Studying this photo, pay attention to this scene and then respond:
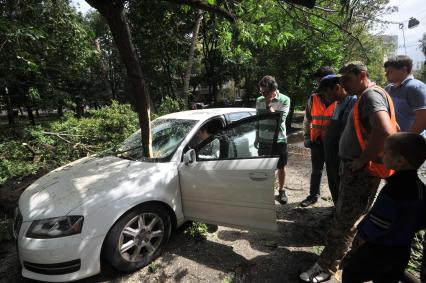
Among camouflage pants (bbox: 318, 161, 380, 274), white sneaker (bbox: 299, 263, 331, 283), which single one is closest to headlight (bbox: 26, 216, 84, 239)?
white sneaker (bbox: 299, 263, 331, 283)

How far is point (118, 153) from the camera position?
12.3 feet

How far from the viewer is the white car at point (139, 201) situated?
2.54 m

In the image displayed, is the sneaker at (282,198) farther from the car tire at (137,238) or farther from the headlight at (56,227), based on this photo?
the headlight at (56,227)

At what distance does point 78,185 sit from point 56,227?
0.51 meters

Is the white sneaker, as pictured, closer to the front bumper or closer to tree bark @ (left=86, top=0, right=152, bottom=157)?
the front bumper

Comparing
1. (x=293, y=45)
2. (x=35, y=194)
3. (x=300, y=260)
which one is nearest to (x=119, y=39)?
(x=35, y=194)

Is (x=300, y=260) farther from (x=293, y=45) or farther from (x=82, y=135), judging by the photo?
(x=293, y=45)

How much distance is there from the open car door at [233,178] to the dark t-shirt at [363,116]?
690 millimetres

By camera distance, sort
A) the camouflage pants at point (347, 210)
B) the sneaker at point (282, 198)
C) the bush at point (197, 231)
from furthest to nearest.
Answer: the sneaker at point (282, 198) → the bush at point (197, 231) → the camouflage pants at point (347, 210)

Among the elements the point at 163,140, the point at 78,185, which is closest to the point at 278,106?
the point at 163,140

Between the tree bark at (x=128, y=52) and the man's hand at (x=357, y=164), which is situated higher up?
the tree bark at (x=128, y=52)

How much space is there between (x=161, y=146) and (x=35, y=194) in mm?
1443

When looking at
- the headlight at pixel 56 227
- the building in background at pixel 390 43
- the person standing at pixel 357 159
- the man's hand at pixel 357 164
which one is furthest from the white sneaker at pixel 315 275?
the building in background at pixel 390 43

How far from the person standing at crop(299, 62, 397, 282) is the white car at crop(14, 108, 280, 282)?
1.92 feet
